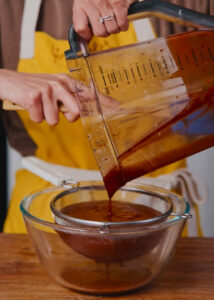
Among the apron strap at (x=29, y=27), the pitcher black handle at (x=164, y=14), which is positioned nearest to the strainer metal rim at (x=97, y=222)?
the pitcher black handle at (x=164, y=14)

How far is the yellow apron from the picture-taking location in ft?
4.63

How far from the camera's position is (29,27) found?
1422 millimetres

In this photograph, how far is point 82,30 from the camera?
75 cm

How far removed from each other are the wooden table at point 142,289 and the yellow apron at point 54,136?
1.81 feet

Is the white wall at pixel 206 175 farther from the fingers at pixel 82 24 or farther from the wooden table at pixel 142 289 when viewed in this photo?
the fingers at pixel 82 24

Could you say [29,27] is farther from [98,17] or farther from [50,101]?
[98,17]

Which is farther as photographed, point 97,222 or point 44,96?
point 44,96

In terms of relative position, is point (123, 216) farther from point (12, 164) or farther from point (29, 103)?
point (12, 164)

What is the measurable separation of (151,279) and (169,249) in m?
0.05

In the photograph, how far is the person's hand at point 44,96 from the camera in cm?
93

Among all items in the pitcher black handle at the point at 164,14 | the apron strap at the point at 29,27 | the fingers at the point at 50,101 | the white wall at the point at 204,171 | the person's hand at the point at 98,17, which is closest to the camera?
the pitcher black handle at the point at 164,14

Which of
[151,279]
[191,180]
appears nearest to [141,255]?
[151,279]

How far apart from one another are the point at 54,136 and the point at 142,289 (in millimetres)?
790

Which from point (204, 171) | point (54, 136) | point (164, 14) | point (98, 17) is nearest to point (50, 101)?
point (98, 17)
